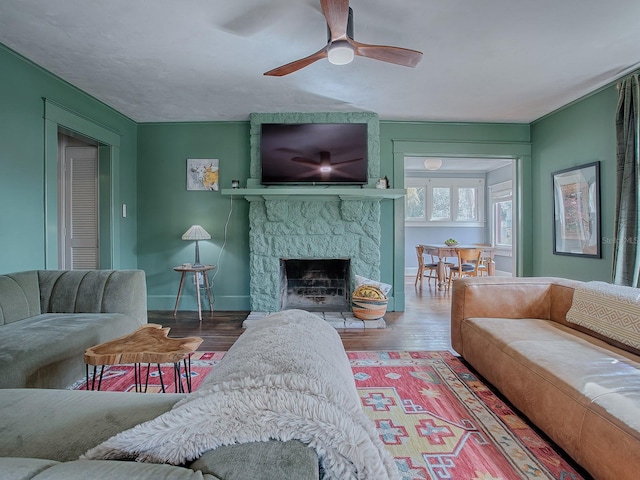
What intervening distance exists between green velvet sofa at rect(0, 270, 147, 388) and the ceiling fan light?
2.17 meters

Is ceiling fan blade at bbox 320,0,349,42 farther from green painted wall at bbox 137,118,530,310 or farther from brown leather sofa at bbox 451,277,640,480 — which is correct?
green painted wall at bbox 137,118,530,310

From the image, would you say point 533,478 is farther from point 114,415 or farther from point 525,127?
point 525,127

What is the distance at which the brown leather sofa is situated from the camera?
3.78 feet

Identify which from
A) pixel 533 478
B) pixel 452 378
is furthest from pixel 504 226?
pixel 533 478

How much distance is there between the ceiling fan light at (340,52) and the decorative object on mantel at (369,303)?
2297 mm

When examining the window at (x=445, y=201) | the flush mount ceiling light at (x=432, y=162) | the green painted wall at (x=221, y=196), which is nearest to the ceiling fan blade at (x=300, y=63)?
the green painted wall at (x=221, y=196)

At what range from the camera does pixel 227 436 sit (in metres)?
0.55

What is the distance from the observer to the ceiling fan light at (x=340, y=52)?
6.55 feet

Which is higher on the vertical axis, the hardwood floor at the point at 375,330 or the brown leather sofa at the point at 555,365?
the brown leather sofa at the point at 555,365

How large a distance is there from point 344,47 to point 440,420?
7.40ft

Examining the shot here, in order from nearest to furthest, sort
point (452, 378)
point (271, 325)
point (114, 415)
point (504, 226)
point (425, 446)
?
point (114, 415), point (271, 325), point (425, 446), point (452, 378), point (504, 226)

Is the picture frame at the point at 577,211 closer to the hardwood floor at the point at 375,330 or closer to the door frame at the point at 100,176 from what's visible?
the hardwood floor at the point at 375,330

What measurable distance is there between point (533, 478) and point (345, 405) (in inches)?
48.8

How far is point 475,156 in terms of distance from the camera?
13.8ft
